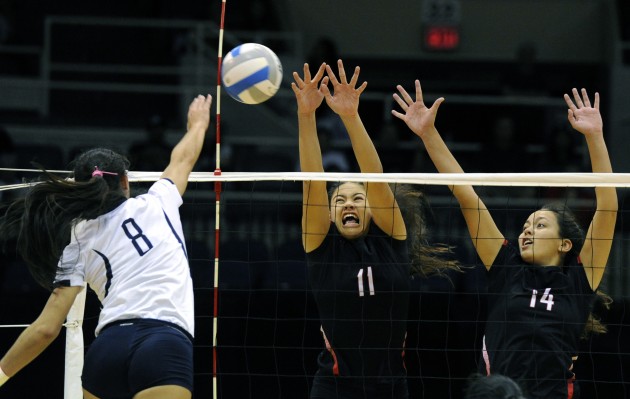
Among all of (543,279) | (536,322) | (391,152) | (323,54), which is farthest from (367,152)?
(323,54)

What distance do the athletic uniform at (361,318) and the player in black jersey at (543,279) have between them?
0.48 meters

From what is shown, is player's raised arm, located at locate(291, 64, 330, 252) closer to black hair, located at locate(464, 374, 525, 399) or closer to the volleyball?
the volleyball

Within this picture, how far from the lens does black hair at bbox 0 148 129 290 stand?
4.96 meters

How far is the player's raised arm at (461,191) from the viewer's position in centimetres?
586

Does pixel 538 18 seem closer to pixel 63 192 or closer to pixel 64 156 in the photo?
pixel 64 156

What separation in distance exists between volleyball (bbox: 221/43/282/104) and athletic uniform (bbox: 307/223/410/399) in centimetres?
88

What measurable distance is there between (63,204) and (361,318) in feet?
5.53

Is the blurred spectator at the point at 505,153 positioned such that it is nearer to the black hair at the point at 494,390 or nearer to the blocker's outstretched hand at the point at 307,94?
the blocker's outstretched hand at the point at 307,94

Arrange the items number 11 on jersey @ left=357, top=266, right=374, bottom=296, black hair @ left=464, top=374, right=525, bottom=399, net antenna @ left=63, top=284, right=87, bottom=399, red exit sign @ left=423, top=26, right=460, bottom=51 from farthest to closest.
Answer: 1. red exit sign @ left=423, top=26, right=460, bottom=51
2. net antenna @ left=63, top=284, right=87, bottom=399
3. number 11 on jersey @ left=357, top=266, right=374, bottom=296
4. black hair @ left=464, top=374, right=525, bottom=399

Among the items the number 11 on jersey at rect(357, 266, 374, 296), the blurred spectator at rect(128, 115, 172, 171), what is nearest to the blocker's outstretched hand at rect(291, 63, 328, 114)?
the number 11 on jersey at rect(357, 266, 374, 296)

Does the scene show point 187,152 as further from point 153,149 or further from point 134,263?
point 153,149

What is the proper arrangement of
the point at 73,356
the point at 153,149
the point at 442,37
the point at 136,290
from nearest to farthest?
the point at 136,290, the point at 73,356, the point at 153,149, the point at 442,37

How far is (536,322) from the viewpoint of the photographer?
5656 mm

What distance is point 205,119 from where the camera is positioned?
18.1 feet
